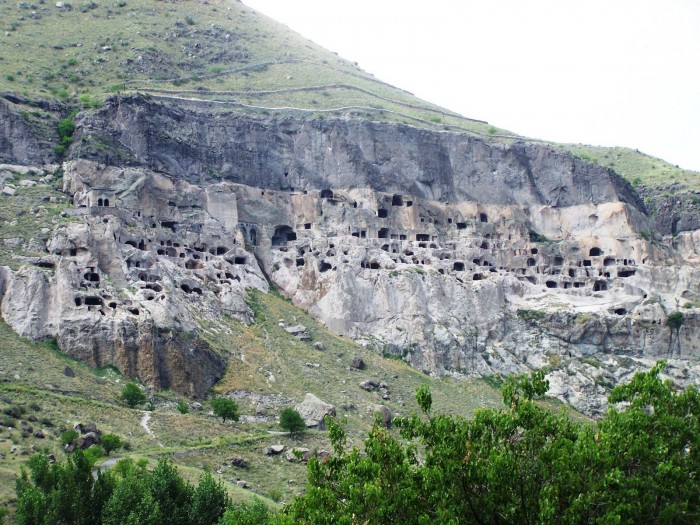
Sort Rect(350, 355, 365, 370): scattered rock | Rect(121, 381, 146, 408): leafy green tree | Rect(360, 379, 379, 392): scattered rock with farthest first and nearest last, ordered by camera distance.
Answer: Rect(350, 355, 365, 370): scattered rock
Rect(360, 379, 379, 392): scattered rock
Rect(121, 381, 146, 408): leafy green tree

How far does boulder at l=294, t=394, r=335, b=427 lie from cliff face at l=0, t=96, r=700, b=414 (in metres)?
7.13

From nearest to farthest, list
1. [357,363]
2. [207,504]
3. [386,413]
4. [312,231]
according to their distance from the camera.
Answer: [207,504] → [386,413] → [357,363] → [312,231]

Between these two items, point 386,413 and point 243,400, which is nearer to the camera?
point 243,400

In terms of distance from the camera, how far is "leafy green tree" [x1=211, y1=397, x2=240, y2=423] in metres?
54.0

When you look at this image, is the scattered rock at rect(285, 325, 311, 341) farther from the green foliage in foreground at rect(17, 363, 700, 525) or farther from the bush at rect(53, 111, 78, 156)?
the green foliage in foreground at rect(17, 363, 700, 525)

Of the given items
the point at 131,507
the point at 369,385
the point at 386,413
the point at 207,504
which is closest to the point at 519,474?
the point at 207,504

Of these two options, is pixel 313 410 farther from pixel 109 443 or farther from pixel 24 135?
pixel 24 135

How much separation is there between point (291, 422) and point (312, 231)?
100 feet

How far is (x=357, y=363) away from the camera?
216 ft

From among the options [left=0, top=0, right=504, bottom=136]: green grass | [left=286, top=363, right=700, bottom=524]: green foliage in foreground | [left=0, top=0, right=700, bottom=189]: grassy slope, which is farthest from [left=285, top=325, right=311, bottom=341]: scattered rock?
[left=286, top=363, right=700, bottom=524]: green foliage in foreground

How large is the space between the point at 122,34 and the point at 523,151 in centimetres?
5464

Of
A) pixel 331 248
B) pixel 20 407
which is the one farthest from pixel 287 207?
pixel 20 407

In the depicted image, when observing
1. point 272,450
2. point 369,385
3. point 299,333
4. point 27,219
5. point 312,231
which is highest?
point 312,231

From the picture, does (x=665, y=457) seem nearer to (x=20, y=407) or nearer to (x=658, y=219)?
(x=20, y=407)
